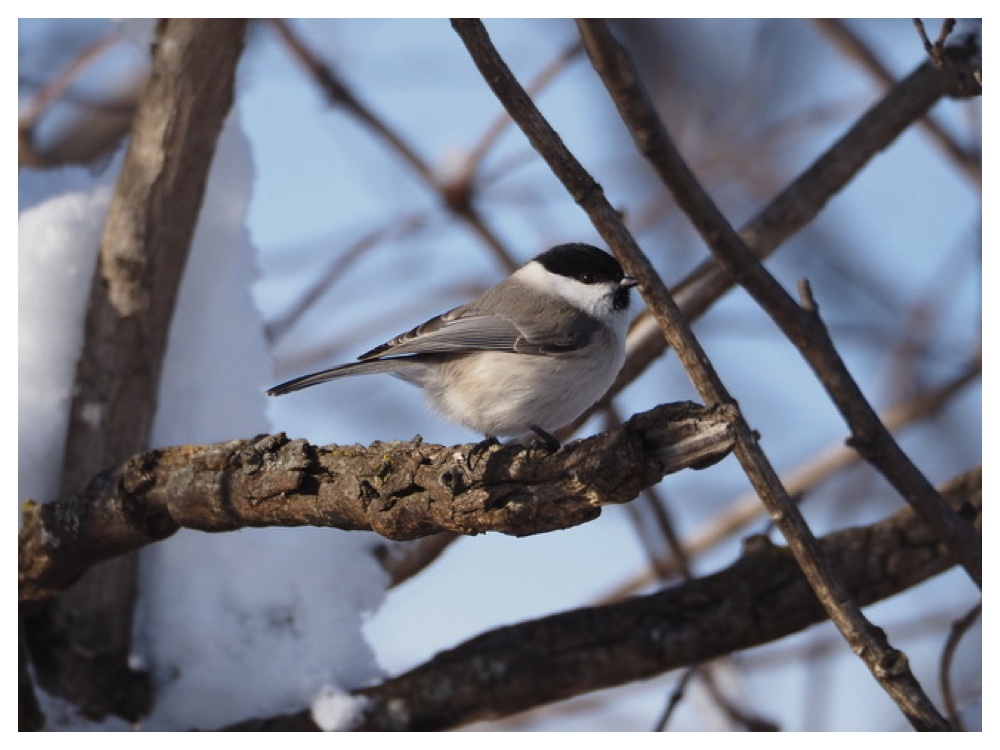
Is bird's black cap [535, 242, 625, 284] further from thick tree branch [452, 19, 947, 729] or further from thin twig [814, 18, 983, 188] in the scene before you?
thin twig [814, 18, 983, 188]

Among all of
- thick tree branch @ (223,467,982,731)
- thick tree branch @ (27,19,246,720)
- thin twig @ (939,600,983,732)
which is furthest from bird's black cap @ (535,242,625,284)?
thin twig @ (939,600,983,732)

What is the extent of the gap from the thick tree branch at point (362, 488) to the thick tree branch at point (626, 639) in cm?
71

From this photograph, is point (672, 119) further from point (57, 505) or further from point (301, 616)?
point (57, 505)

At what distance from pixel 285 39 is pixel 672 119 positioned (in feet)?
5.33

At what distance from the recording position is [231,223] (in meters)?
3.26

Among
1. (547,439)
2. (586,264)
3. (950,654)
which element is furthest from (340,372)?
(950,654)

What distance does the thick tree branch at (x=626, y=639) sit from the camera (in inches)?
110

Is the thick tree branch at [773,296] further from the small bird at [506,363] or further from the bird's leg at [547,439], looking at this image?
the bird's leg at [547,439]

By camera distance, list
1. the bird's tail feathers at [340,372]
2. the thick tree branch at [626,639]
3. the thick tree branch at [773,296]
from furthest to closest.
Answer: the thick tree branch at [626,639] < the thick tree branch at [773,296] < the bird's tail feathers at [340,372]

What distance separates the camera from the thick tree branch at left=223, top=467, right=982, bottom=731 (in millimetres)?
2799

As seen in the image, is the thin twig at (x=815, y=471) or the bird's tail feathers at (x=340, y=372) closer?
the bird's tail feathers at (x=340, y=372)

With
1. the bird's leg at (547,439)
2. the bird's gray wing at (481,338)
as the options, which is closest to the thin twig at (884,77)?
the bird's gray wing at (481,338)

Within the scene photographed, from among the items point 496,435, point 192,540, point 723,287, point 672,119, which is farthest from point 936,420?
point 192,540

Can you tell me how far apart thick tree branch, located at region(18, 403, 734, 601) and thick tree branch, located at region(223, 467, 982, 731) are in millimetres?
707
